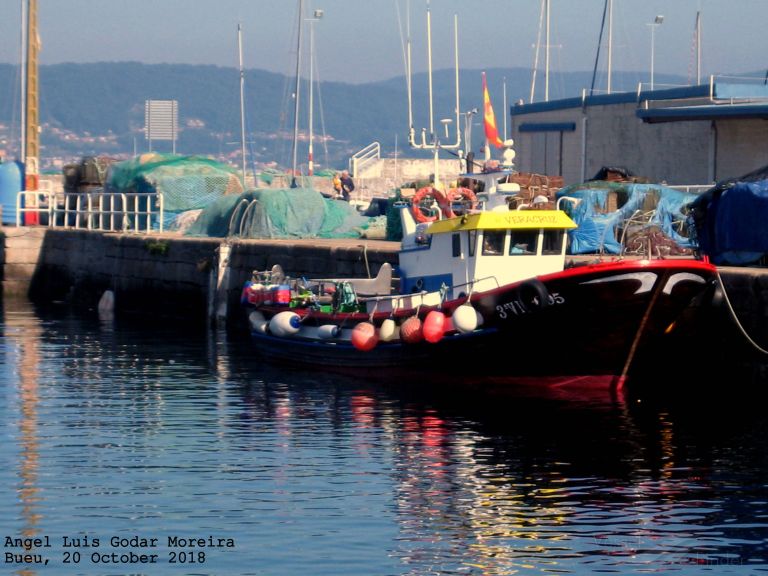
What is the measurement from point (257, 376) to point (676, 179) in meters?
15.0

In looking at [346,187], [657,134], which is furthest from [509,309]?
[346,187]

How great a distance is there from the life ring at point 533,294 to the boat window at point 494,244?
4.02 ft

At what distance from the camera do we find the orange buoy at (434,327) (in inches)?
802

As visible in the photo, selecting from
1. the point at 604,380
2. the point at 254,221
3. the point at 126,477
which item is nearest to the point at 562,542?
the point at 126,477

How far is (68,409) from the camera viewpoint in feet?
63.4

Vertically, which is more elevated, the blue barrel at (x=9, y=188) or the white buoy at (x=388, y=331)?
the blue barrel at (x=9, y=188)

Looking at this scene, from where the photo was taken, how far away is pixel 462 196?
2439cm

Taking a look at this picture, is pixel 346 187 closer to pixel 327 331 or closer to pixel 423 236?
pixel 327 331

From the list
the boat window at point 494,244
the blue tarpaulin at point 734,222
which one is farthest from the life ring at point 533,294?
the blue tarpaulin at point 734,222

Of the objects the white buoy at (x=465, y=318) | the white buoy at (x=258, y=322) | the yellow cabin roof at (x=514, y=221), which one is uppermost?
the yellow cabin roof at (x=514, y=221)

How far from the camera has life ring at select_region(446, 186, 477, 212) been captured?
22864mm

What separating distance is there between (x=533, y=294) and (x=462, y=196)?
16.9ft

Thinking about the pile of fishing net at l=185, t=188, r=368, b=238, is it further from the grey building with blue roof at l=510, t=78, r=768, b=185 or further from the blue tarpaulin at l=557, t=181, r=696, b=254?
the blue tarpaulin at l=557, t=181, r=696, b=254

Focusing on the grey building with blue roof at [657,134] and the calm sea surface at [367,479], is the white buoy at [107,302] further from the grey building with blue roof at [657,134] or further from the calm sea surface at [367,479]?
the calm sea surface at [367,479]
